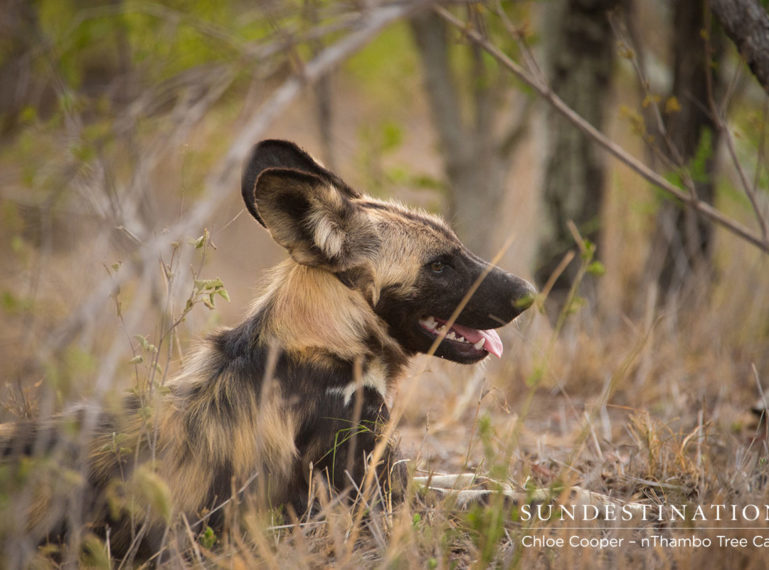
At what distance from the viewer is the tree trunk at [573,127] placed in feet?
18.6

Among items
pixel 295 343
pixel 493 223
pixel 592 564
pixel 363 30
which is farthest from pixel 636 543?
pixel 493 223

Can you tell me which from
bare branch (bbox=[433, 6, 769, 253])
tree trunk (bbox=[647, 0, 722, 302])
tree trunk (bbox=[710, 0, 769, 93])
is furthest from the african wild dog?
tree trunk (bbox=[647, 0, 722, 302])

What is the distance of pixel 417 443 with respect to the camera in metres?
4.04

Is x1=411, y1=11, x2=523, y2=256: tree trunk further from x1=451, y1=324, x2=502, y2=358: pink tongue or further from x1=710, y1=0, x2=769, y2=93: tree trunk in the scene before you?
x1=710, y1=0, x2=769, y2=93: tree trunk

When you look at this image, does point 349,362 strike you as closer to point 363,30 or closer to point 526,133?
point 363,30

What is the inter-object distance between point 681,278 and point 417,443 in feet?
8.39

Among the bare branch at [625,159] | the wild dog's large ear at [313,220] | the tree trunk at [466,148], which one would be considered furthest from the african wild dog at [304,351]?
the tree trunk at [466,148]

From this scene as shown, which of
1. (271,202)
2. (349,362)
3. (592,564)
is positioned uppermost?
(271,202)

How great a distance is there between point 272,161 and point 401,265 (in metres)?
0.75

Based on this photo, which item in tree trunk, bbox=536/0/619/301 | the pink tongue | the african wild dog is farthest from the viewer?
tree trunk, bbox=536/0/619/301

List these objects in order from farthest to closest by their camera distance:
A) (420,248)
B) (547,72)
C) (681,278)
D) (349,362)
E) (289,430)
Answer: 1. (547,72)
2. (681,278)
3. (420,248)
4. (349,362)
5. (289,430)

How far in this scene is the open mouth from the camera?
3186 millimetres

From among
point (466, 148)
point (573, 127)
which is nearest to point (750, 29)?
point (573, 127)

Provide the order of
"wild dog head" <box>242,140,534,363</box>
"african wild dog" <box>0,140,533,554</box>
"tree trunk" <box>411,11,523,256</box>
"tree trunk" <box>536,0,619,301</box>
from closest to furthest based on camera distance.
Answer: "african wild dog" <box>0,140,533,554</box>
"wild dog head" <box>242,140,534,363</box>
"tree trunk" <box>536,0,619,301</box>
"tree trunk" <box>411,11,523,256</box>
